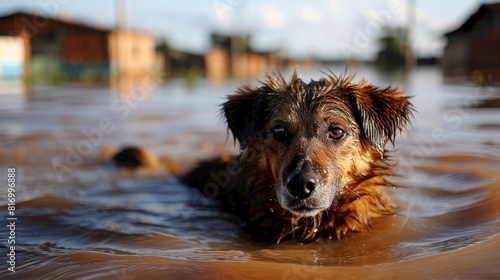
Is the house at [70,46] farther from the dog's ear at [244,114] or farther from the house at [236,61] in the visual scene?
the dog's ear at [244,114]

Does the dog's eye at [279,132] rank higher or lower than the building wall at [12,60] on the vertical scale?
lower

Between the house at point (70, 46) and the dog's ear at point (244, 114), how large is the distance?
124 feet

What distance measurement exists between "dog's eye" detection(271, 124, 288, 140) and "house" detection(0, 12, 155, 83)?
38538 millimetres

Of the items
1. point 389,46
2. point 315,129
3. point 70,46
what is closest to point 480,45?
point 315,129

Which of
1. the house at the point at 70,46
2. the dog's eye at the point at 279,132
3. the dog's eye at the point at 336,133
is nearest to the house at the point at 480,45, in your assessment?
the dog's eye at the point at 336,133

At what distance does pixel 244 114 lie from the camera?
17.5 feet

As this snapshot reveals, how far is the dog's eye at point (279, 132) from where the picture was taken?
4.81m

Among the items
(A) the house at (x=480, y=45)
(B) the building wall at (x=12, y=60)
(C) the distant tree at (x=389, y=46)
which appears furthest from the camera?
(C) the distant tree at (x=389, y=46)

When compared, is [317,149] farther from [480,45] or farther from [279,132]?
[480,45]

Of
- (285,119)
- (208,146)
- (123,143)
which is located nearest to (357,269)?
(285,119)

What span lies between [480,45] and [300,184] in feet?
108

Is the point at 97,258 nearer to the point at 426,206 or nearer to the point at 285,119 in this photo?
the point at 285,119

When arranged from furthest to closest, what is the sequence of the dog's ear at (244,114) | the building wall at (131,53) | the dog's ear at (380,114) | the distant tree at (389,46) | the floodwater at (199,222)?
the distant tree at (389,46) < the building wall at (131,53) < the dog's ear at (244,114) < the dog's ear at (380,114) < the floodwater at (199,222)

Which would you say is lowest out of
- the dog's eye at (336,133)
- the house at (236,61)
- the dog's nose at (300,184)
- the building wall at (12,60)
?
the dog's nose at (300,184)
